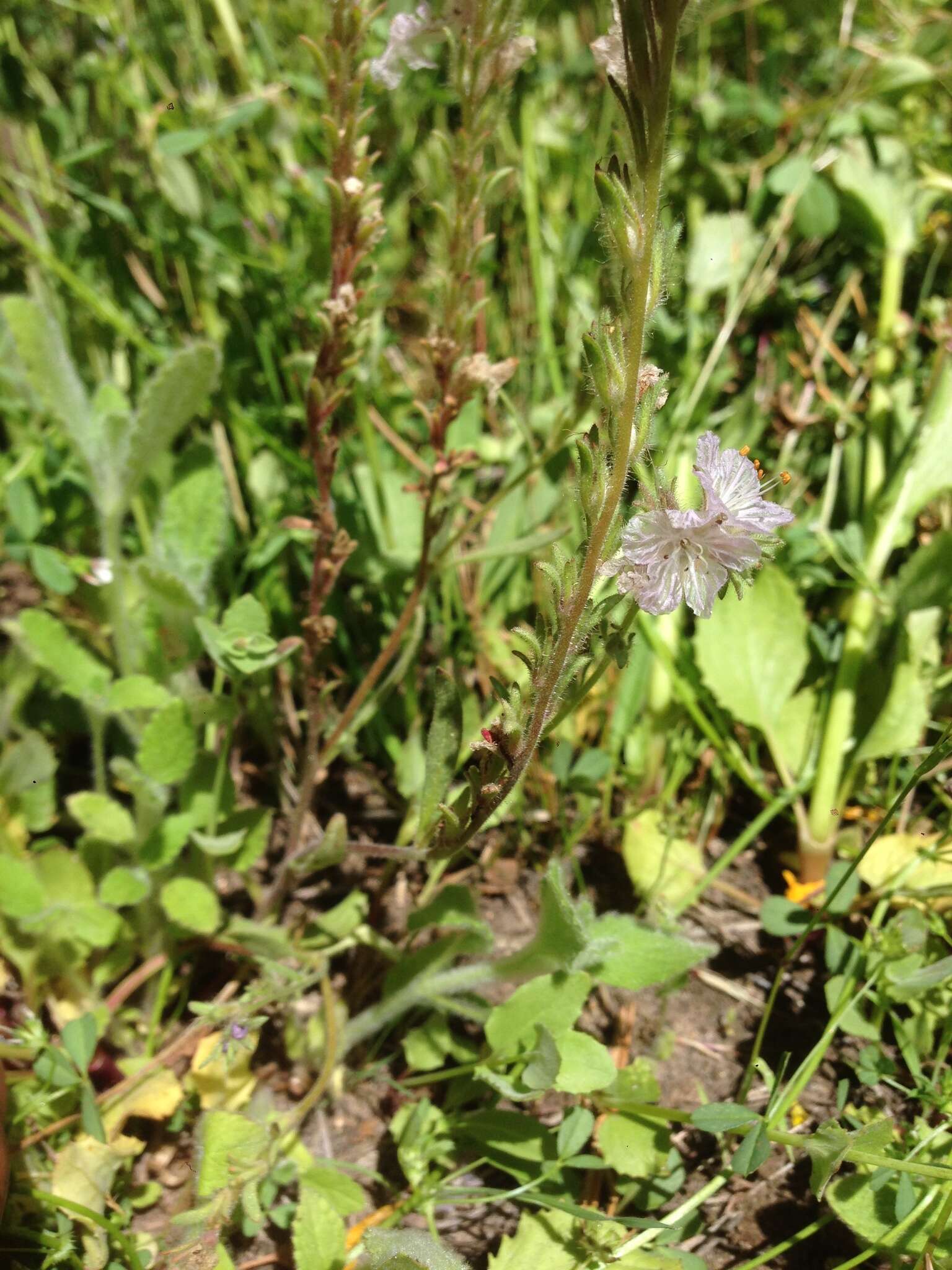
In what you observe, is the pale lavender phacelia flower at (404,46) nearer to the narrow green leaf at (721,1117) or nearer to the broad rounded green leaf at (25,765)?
the broad rounded green leaf at (25,765)

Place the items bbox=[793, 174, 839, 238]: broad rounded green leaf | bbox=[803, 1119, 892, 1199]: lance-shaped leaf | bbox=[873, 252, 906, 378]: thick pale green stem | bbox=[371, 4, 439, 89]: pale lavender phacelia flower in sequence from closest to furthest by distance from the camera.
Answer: bbox=[803, 1119, 892, 1199]: lance-shaped leaf
bbox=[371, 4, 439, 89]: pale lavender phacelia flower
bbox=[873, 252, 906, 378]: thick pale green stem
bbox=[793, 174, 839, 238]: broad rounded green leaf

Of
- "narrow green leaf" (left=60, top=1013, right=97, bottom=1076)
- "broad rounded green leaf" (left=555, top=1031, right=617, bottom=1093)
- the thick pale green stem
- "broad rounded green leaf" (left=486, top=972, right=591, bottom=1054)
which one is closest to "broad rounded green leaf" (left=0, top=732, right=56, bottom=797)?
"narrow green leaf" (left=60, top=1013, right=97, bottom=1076)

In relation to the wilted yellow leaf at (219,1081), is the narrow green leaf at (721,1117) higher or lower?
higher

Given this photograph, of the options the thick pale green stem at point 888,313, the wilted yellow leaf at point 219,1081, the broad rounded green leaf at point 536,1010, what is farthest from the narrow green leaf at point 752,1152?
the thick pale green stem at point 888,313

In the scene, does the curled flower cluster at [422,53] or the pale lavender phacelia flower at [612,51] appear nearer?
the pale lavender phacelia flower at [612,51]

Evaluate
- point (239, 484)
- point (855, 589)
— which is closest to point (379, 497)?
point (239, 484)

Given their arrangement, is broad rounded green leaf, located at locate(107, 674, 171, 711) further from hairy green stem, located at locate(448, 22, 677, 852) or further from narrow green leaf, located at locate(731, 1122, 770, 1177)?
narrow green leaf, located at locate(731, 1122, 770, 1177)
